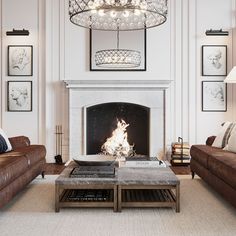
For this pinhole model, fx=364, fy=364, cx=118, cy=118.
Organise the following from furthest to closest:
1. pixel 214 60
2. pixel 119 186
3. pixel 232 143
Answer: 1. pixel 214 60
2. pixel 232 143
3. pixel 119 186

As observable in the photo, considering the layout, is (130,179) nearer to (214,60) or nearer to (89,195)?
(89,195)

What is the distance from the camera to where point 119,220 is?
2.96 m

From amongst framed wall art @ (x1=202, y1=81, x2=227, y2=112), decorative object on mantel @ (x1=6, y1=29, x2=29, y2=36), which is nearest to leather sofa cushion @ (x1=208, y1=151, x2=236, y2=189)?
framed wall art @ (x1=202, y1=81, x2=227, y2=112)

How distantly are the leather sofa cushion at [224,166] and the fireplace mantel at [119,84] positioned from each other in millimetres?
2328

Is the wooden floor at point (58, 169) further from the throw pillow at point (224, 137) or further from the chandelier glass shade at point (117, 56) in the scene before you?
the chandelier glass shade at point (117, 56)

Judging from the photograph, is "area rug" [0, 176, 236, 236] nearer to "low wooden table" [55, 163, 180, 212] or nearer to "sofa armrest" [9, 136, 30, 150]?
"low wooden table" [55, 163, 180, 212]

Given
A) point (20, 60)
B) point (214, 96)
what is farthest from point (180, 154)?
point (20, 60)

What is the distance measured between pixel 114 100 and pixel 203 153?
2329 mm

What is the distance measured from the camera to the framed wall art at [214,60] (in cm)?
613

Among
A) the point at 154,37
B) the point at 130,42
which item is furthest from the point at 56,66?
the point at 154,37

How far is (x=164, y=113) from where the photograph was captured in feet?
20.0

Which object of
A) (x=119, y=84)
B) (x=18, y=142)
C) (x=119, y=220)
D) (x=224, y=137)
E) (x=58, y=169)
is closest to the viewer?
(x=119, y=220)

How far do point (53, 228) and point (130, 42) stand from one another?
13.0ft

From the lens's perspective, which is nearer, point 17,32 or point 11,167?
point 11,167
